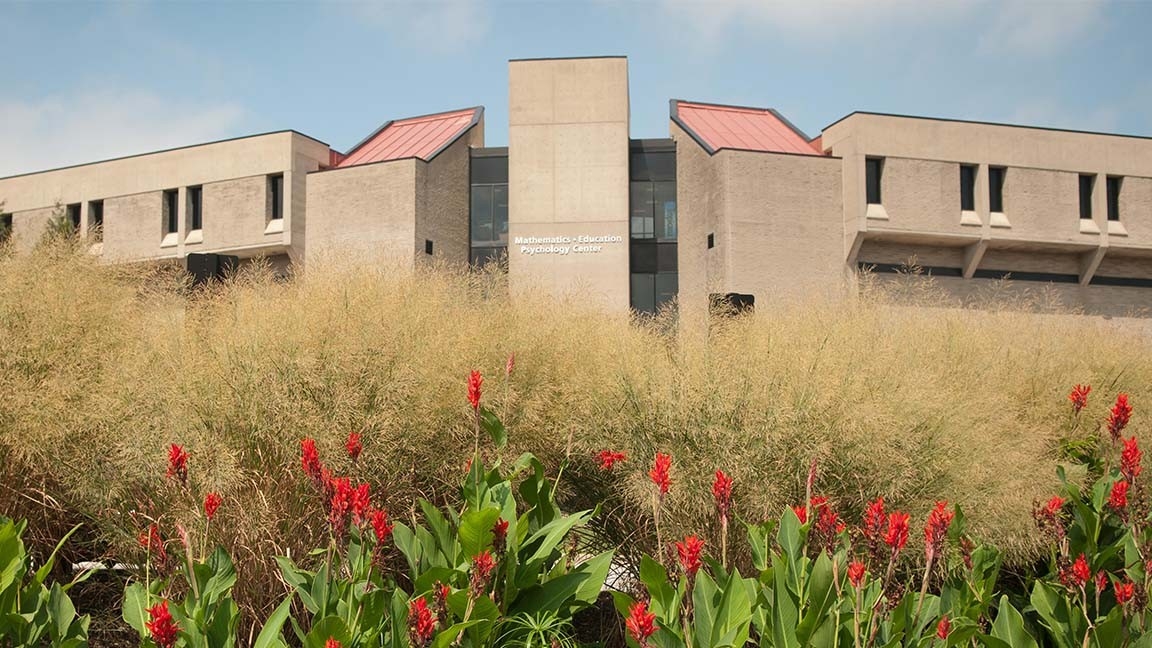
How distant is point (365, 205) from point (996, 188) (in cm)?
2110

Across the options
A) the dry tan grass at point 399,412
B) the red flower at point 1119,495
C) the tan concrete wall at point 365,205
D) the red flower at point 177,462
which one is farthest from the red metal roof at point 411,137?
the red flower at point 1119,495

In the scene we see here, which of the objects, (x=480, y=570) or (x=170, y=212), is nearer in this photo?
(x=480, y=570)

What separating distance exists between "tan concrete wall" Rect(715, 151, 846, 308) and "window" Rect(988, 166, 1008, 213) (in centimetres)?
547

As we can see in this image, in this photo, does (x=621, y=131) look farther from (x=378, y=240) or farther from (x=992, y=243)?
(x=992, y=243)

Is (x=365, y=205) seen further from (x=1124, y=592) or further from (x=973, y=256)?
(x=1124, y=592)

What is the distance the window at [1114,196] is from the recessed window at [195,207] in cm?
3203

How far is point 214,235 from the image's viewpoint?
103 ft

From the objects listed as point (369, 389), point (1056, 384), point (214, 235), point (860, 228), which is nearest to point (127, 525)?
point (369, 389)

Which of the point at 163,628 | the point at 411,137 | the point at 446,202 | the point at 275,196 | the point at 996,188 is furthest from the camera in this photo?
the point at 411,137

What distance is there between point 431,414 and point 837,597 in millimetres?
2951

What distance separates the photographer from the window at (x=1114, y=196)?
30422mm

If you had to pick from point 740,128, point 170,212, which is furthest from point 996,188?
point 170,212

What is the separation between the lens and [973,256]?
94.9 feet

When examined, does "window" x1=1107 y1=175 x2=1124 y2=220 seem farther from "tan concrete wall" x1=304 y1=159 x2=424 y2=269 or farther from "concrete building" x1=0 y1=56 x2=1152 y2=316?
"tan concrete wall" x1=304 y1=159 x2=424 y2=269
